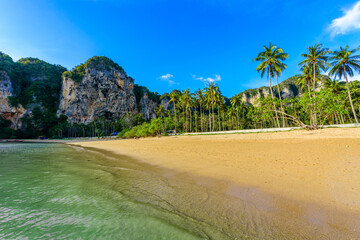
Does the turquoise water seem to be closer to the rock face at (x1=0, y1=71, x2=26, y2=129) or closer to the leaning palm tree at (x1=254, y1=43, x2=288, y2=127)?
the leaning palm tree at (x1=254, y1=43, x2=288, y2=127)

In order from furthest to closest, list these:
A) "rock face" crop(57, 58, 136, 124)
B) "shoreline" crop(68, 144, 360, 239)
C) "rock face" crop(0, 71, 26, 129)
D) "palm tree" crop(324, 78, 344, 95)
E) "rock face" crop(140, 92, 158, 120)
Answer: "rock face" crop(140, 92, 158, 120)
"rock face" crop(57, 58, 136, 124)
"rock face" crop(0, 71, 26, 129)
"palm tree" crop(324, 78, 344, 95)
"shoreline" crop(68, 144, 360, 239)

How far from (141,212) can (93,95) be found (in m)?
101

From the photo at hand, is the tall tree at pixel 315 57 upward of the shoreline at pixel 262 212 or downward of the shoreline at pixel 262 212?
upward

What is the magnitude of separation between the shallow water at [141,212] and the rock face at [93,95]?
94.8m

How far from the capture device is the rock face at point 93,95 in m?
86.9

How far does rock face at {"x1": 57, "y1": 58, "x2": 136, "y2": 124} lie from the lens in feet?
285

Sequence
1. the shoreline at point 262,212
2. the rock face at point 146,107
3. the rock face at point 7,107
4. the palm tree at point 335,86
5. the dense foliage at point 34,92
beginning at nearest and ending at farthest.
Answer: the shoreline at point 262,212
the palm tree at point 335,86
the rock face at point 7,107
the dense foliage at point 34,92
the rock face at point 146,107

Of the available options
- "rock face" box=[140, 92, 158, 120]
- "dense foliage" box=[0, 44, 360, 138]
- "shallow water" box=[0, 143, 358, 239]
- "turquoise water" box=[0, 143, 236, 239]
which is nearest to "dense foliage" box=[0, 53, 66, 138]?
"dense foliage" box=[0, 44, 360, 138]

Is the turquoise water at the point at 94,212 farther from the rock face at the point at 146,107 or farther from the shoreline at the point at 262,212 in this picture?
the rock face at the point at 146,107

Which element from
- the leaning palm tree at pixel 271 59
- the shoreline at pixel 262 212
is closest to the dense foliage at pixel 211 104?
the leaning palm tree at pixel 271 59

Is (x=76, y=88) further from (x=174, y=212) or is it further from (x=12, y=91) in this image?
(x=174, y=212)

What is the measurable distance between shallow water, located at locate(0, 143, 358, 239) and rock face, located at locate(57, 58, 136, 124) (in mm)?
94801

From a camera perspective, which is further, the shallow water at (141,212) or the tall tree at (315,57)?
the tall tree at (315,57)

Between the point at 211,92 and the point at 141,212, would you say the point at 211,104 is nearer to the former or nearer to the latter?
the point at 211,92
